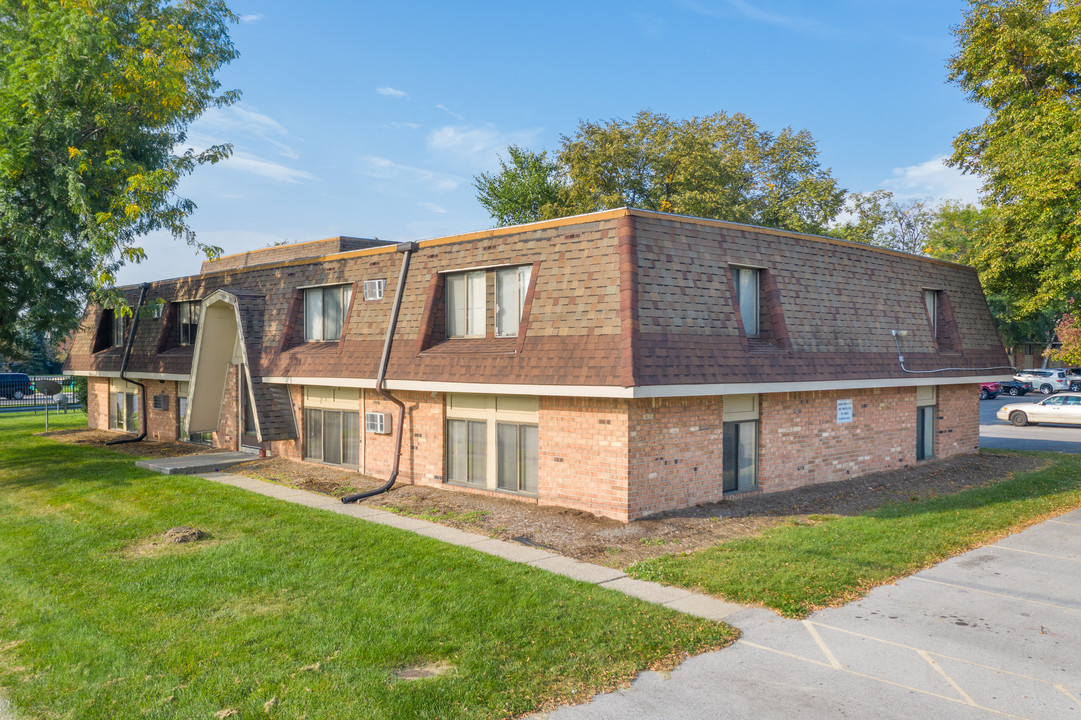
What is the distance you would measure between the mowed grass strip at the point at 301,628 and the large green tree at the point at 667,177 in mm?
25595

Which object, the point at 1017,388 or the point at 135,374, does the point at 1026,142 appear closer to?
the point at 135,374

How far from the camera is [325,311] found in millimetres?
17859

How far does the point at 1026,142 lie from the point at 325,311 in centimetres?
1929

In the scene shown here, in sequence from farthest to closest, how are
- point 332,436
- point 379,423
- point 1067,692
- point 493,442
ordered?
point 332,436
point 379,423
point 493,442
point 1067,692

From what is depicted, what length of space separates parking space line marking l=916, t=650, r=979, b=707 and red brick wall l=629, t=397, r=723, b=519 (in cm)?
511

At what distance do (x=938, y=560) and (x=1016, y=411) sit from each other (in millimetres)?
24774

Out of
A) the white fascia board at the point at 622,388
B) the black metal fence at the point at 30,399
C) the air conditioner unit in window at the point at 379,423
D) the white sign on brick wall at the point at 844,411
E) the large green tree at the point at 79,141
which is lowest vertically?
the black metal fence at the point at 30,399

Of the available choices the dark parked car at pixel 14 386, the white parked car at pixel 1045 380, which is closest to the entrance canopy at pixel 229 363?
the dark parked car at pixel 14 386

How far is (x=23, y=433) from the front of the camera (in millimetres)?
27188

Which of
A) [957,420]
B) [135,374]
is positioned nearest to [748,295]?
[957,420]

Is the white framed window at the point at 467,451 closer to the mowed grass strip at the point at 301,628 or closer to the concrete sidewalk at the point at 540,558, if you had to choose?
the concrete sidewalk at the point at 540,558

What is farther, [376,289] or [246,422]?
[246,422]

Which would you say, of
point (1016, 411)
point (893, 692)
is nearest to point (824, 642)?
point (893, 692)

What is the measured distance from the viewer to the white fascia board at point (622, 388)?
438 inches
